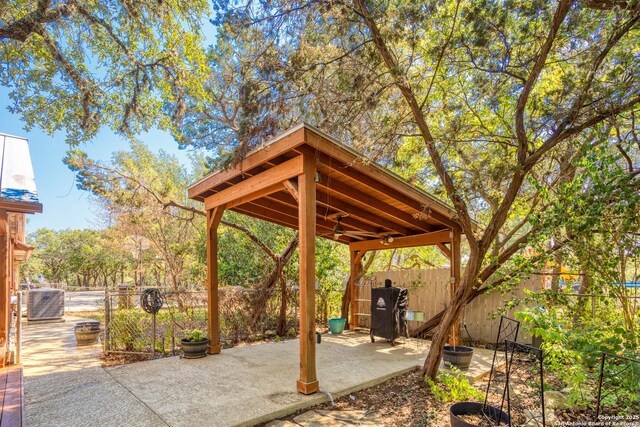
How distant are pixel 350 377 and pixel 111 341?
4303mm

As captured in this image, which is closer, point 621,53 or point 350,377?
point 621,53

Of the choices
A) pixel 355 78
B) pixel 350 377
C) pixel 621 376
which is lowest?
pixel 350 377

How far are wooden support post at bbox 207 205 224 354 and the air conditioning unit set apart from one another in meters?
7.15

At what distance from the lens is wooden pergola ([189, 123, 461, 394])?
12.8 feet

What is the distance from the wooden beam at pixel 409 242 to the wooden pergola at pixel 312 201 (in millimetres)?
20

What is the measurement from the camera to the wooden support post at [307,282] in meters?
3.86

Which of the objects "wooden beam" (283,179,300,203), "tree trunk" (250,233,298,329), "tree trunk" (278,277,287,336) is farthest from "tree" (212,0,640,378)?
"tree trunk" (278,277,287,336)

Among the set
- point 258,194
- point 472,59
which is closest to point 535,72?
point 472,59

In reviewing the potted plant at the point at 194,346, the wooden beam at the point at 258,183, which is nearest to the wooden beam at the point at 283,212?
the wooden beam at the point at 258,183

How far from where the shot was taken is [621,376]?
276cm

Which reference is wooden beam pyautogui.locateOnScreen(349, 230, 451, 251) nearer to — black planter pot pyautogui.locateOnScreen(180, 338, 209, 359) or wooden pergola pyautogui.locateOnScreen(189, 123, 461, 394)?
wooden pergola pyautogui.locateOnScreen(189, 123, 461, 394)

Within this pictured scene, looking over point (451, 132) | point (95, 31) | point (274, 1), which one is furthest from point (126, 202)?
point (451, 132)

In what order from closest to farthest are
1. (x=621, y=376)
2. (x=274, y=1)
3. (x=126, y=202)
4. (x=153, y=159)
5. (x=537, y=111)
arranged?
(x=621, y=376)
(x=274, y=1)
(x=537, y=111)
(x=126, y=202)
(x=153, y=159)

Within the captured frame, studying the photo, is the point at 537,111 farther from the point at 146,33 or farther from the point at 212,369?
the point at 212,369
